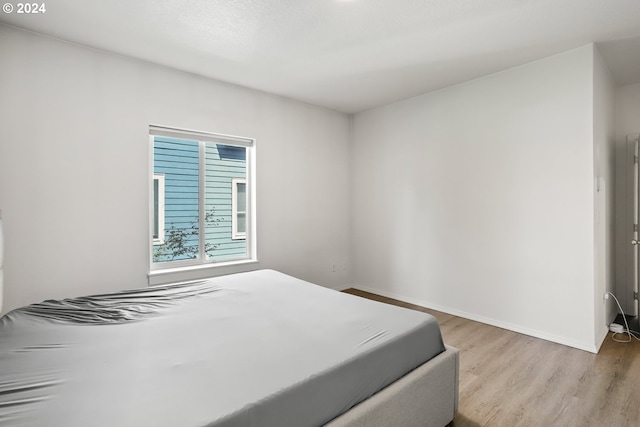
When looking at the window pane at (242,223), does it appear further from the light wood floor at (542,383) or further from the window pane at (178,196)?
the light wood floor at (542,383)

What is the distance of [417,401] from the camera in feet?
5.29

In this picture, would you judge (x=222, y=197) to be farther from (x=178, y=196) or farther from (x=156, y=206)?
(x=156, y=206)

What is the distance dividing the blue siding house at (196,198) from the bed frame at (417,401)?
2.66 meters

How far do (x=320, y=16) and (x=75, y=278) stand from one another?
289 cm

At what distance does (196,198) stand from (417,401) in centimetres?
290

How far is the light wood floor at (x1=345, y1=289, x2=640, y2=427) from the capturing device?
192 cm

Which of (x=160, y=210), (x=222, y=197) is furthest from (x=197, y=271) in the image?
(x=222, y=197)

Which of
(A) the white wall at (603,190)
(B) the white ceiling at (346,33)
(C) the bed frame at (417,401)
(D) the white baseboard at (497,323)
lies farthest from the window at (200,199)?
(A) the white wall at (603,190)

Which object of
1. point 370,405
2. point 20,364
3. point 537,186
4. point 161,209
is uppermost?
point 537,186

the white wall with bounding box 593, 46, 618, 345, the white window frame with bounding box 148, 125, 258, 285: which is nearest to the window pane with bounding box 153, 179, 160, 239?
the white window frame with bounding box 148, 125, 258, 285

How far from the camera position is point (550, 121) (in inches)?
116

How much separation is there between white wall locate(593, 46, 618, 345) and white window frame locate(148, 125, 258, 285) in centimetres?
336

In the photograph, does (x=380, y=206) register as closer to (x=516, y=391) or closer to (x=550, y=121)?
(x=550, y=121)

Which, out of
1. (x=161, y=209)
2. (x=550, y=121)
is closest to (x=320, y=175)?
(x=161, y=209)
